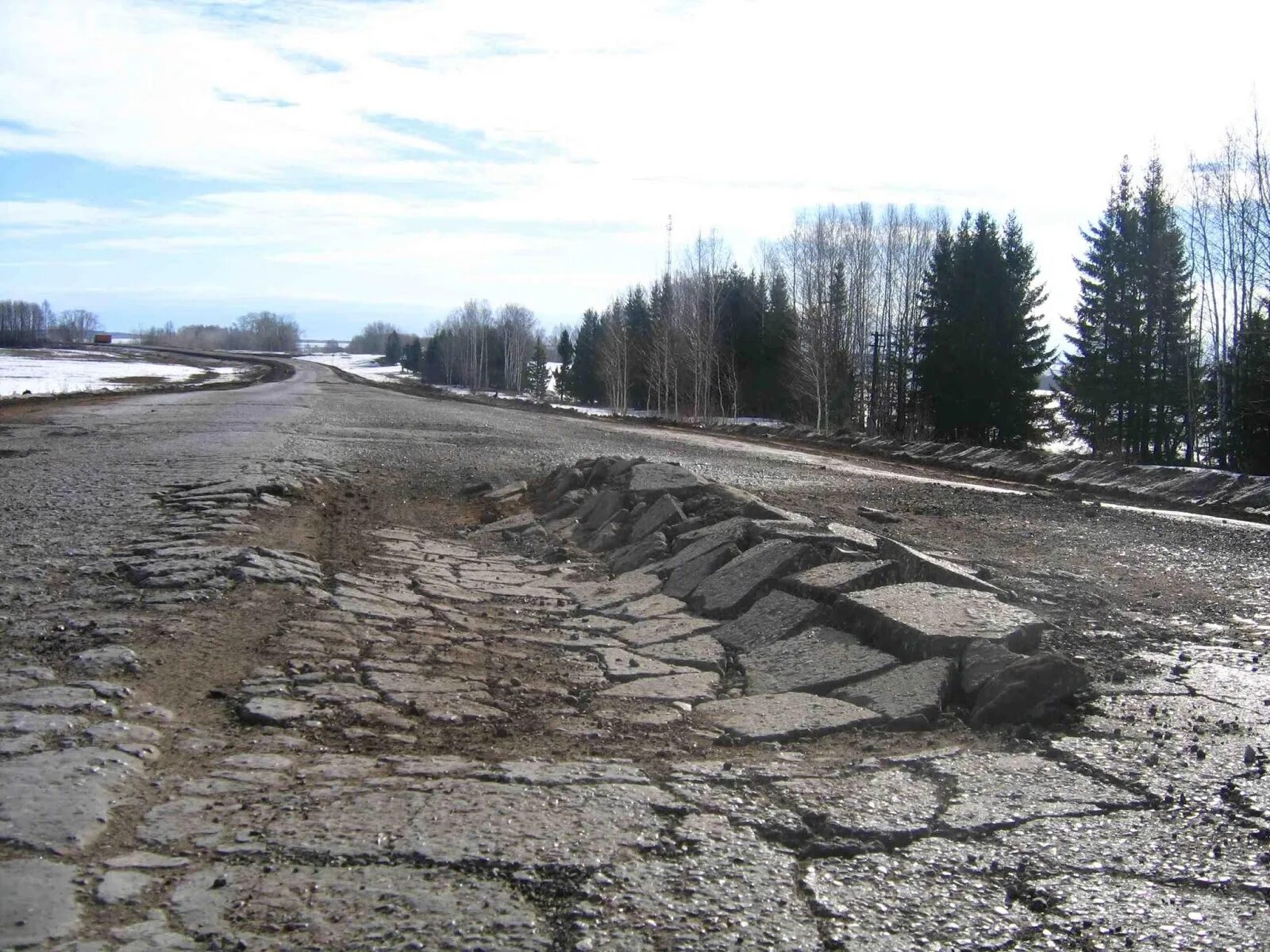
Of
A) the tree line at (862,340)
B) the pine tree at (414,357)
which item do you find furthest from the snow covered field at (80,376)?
the pine tree at (414,357)

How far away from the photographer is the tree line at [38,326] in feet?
367

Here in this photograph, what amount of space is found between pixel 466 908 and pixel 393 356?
13919cm

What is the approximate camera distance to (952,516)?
9188 millimetres

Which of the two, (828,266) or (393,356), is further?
(393,356)

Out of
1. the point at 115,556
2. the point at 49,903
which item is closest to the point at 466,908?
the point at 49,903

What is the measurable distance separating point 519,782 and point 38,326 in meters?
155

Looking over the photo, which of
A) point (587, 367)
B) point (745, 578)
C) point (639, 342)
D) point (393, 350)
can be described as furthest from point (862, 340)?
point (393, 350)

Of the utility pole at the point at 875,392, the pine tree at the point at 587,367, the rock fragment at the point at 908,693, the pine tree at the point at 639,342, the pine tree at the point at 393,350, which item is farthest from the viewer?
the pine tree at the point at 393,350

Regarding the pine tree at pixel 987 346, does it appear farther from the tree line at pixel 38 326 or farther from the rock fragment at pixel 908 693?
the tree line at pixel 38 326

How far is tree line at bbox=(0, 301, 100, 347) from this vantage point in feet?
367

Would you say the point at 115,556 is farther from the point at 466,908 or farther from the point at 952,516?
the point at 952,516

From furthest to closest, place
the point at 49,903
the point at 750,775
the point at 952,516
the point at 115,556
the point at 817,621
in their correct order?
the point at 952,516 → the point at 115,556 → the point at 817,621 → the point at 750,775 → the point at 49,903

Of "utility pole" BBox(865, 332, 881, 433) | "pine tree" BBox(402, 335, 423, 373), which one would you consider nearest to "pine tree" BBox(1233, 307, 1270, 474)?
"utility pole" BBox(865, 332, 881, 433)

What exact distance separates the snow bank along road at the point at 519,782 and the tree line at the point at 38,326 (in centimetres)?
11608
